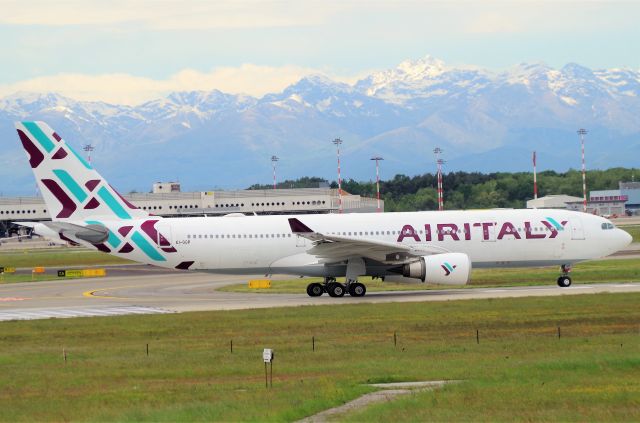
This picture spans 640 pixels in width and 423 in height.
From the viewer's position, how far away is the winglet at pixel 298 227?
50.0m

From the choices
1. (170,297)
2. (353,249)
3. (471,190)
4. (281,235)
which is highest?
(471,190)

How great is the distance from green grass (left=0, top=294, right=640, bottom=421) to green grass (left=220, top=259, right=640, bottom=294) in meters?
12.1

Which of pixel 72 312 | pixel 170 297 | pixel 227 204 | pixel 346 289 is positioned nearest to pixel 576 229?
pixel 346 289

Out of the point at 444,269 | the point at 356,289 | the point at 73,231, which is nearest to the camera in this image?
the point at 444,269

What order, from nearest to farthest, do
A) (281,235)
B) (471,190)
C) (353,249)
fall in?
(353,249), (281,235), (471,190)

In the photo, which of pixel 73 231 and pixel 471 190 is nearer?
pixel 73 231

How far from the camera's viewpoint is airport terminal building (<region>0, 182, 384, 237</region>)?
157 m

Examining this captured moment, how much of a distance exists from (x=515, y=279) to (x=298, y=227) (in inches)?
654

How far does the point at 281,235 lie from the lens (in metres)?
53.1

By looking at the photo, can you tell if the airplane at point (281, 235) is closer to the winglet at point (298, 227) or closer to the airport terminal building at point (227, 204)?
the winglet at point (298, 227)

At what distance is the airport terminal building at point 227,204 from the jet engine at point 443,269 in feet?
330

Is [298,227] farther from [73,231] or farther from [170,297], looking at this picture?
[73,231]

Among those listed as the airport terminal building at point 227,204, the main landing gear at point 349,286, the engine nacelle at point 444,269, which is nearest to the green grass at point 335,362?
the engine nacelle at point 444,269

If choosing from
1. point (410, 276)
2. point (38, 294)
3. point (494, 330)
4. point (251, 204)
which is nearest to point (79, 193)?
point (38, 294)
